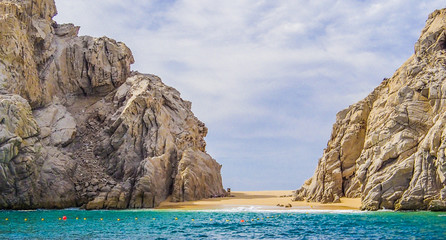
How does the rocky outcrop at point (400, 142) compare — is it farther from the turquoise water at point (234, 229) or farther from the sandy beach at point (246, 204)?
the turquoise water at point (234, 229)

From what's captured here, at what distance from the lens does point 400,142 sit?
44.0 m

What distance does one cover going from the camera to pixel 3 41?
56.8 metres

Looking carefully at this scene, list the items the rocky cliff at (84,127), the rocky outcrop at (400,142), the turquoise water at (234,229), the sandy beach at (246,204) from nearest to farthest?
1. the turquoise water at (234,229)
2. the rocky outcrop at (400,142)
3. the sandy beach at (246,204)
4. the rocky cliff at (84,127)

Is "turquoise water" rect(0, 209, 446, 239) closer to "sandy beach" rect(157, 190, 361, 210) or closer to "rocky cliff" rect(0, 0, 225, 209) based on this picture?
"sandy beach" rect(157, 190, 361, 210)

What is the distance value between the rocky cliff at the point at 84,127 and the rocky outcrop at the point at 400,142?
19.4 meters

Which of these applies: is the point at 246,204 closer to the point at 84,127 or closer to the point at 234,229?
the point at 84,127

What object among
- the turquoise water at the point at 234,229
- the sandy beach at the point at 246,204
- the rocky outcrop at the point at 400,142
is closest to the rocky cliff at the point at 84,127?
the sandy beach at the point at 246,204

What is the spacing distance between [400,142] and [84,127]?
43.5 m

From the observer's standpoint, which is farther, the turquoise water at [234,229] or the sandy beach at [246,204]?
the sandy beach at [246,204]

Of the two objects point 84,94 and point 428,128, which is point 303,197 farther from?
point 84,94

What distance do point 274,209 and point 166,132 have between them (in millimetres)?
19609

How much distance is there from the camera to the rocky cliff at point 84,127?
52875 mm

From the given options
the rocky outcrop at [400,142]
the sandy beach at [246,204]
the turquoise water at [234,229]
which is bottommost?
the turquoise water at [234,229]

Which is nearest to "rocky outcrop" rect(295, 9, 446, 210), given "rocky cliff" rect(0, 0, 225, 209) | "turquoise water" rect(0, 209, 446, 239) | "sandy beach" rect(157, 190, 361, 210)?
"sandy beach" rect(157, 190, 361, 210)
